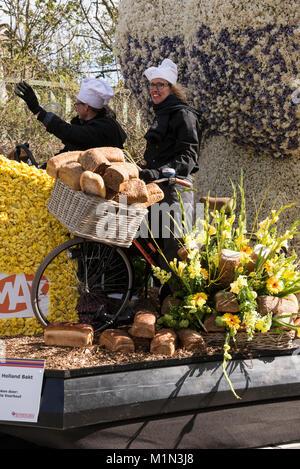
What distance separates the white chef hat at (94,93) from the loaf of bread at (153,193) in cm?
104

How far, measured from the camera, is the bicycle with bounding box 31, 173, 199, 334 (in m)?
3.22

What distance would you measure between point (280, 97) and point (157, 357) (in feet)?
7.66

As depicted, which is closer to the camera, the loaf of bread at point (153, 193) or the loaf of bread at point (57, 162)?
the loaf of bread at point (57, 162)

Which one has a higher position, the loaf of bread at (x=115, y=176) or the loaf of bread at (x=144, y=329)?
the loaf of bread at (x=115, y=176)

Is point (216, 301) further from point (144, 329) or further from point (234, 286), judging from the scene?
point (144, 329)

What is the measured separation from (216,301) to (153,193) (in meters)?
0.74

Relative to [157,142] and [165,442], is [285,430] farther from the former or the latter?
[157,142]

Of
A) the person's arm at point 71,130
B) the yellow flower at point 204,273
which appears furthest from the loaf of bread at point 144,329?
the person's arm at point 71,130

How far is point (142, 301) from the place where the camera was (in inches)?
152

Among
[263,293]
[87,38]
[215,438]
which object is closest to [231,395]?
[215,438]

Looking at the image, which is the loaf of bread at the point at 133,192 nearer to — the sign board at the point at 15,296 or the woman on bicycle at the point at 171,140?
the woman on bicycle at the point at 171,140

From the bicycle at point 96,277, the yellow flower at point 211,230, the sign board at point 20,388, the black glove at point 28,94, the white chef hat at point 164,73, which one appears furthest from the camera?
the white chef hat at point 164,73

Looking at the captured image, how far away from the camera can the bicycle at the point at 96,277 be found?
10.6 feet

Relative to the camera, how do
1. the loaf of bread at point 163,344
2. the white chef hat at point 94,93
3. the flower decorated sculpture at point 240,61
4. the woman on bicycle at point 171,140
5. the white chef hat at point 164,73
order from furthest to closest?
1. the flower decorated sculpture at point 240,61
2. the white chef hat at point 94,93
3. the white chef hat at point 164,73
4. the woman on bicycle at point 171,140
5. the loaf of bread at point 163,344
